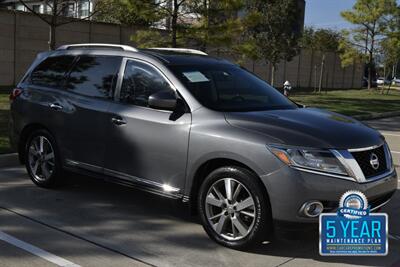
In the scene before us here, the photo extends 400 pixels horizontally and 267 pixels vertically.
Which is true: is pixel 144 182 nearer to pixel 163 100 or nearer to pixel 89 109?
pixel 163 100

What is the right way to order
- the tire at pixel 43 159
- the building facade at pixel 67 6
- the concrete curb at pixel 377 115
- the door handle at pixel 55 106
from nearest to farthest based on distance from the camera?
1. the door handle at pixel 55 106
2. the tire at pixel 43 159
3. the building facade at pixel 67 6
4. the concrete curb at pixel 377 115

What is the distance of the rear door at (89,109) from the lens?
5664 mm

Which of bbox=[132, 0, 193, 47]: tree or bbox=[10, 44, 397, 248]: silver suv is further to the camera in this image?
bbox=[132, 0, 193, 47]: tree

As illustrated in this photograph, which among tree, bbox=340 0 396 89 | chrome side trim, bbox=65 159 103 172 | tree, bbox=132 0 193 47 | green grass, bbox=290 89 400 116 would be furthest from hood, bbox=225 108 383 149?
tree, bbox=340 0 396 89

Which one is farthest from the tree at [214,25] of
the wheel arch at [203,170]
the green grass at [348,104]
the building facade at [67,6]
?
the wheel arch at [203,170]

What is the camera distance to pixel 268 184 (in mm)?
4352

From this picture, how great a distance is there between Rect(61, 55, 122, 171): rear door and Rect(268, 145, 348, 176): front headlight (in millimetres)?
2071

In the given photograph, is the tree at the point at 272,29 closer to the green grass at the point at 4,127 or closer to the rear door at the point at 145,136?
the green grass at the point at 4,127

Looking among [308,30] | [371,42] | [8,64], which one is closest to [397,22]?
[371,42]

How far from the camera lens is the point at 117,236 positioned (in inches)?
194

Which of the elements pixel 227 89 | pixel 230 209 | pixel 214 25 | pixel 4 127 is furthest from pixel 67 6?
pixel 230 209

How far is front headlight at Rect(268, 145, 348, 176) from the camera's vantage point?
14.1ft

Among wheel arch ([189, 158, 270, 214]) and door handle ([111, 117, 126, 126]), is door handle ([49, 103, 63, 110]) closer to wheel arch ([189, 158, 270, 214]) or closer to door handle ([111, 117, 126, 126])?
door handle ([111, 117, 126, 126])

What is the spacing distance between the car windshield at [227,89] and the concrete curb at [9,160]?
3558 mm
